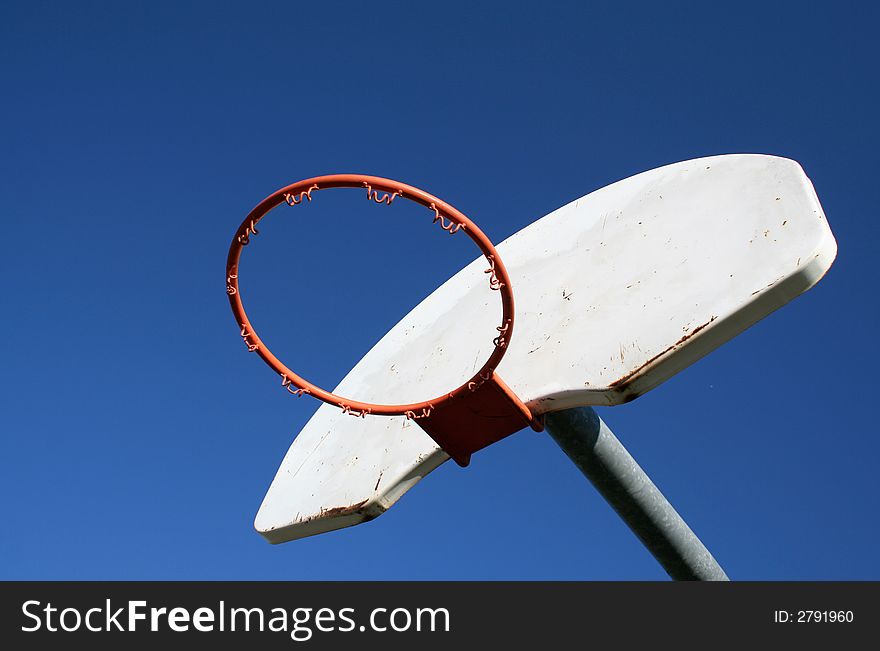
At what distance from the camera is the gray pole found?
2.85m

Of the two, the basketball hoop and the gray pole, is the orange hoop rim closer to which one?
the basketball hoop

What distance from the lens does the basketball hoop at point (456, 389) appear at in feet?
8.09

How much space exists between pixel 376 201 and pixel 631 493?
125 centimetres

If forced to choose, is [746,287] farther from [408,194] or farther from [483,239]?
[408,194]

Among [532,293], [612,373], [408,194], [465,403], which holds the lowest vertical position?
[612,373]

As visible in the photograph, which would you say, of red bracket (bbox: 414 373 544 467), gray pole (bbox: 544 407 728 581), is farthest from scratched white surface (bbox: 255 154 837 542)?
gray pole (bbox: 544 407 728 581)

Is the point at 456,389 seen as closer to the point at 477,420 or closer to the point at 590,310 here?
the point at 477,420

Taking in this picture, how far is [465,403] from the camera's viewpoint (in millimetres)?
2785

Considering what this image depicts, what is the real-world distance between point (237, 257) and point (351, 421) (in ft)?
2.93

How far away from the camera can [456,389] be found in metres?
2.81
